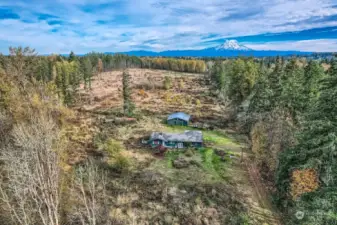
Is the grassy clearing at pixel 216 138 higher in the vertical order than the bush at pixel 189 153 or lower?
higher

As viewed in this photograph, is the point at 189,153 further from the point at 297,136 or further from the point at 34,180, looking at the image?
the point at 34,180

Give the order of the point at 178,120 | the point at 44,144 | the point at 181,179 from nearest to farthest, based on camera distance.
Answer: the point at 44,144
the point at 181,179
the point at 178,120

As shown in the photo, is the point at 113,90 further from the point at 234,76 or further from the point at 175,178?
the point at 175,178

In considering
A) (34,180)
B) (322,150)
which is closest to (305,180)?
(322,150)

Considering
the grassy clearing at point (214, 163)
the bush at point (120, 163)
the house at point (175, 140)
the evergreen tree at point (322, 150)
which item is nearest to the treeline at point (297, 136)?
the evergreen tree at point (322, 150)

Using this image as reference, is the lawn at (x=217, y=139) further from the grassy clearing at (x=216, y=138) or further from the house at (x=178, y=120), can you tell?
the house at (x=178, y=120)

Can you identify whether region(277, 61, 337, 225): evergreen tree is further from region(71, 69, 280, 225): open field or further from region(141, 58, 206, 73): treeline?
region(141, 58, 206, 73): treeline

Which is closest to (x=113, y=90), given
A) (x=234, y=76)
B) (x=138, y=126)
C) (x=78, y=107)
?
(x=78, y=107)

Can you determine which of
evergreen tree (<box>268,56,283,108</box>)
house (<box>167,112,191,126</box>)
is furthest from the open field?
evergreen tree (<box>268,56,283,108</box>)
